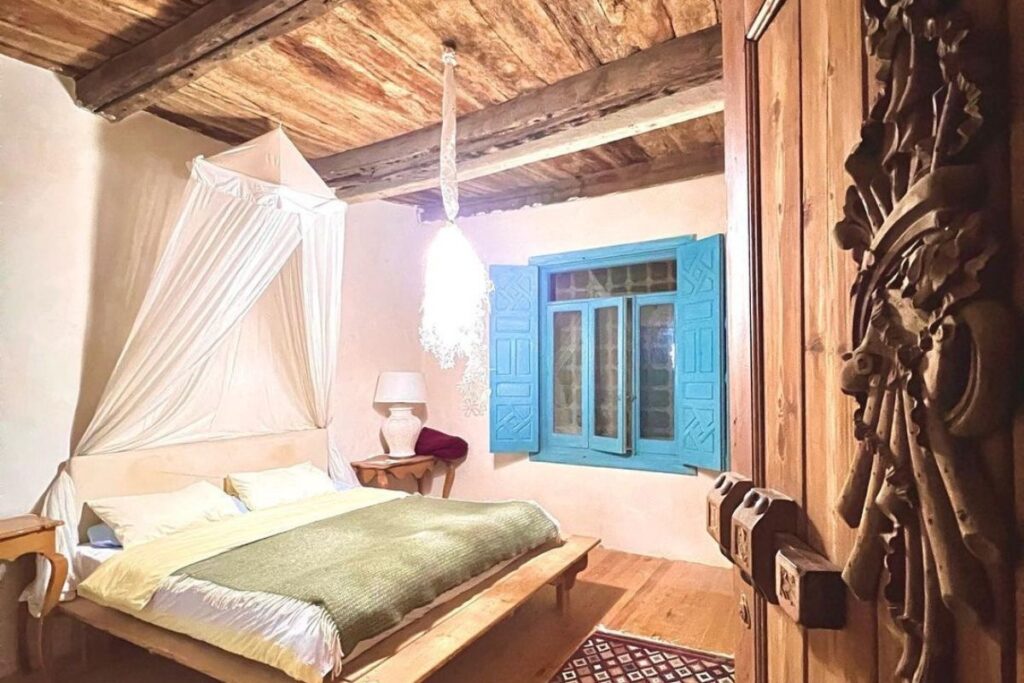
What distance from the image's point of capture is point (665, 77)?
2410 mm

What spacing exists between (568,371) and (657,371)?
2.49ft

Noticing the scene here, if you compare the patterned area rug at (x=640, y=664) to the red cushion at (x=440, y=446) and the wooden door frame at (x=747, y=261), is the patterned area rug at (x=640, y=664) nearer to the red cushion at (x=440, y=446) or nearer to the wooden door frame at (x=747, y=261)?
the wooden door frame at (x=747, y=261)

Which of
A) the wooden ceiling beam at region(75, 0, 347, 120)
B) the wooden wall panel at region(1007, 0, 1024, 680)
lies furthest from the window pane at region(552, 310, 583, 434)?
the wooden wall panel at region(1007, 0, 1024, 680)

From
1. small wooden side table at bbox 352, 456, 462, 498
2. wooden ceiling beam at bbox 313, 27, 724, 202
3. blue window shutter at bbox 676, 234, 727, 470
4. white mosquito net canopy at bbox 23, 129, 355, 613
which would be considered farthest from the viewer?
small wooden side table at bbox 352, 456, 462, 498

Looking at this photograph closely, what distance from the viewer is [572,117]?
273 cm

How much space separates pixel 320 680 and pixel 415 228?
154 inches

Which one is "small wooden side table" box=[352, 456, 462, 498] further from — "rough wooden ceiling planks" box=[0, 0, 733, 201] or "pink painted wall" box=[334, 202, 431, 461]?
"rough wooden ceiling planks" box=[0, 0, 733, 201]

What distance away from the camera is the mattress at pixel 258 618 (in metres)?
1.74

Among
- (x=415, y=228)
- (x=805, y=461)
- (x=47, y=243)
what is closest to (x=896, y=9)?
(x=805, y=461)

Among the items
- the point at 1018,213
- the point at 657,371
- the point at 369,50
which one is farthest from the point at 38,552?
the point at 657,371

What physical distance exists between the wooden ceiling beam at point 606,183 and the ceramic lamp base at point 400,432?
72.5 inches

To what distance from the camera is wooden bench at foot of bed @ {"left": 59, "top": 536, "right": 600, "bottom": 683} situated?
184 centimetres

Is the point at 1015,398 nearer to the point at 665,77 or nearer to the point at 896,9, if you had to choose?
the point at 896,9

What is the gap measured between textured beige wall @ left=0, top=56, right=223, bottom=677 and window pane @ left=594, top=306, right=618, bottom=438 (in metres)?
3.05
